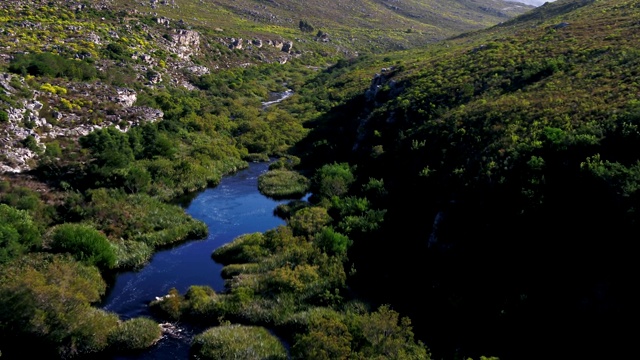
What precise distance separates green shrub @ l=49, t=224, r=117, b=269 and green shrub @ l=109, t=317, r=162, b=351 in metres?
7.71

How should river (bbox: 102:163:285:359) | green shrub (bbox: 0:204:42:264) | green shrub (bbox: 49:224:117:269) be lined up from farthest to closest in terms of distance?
green shrub (bbox: 49:224:117:269)
green shrub (bbox: 0:204:42:264)
river (bbox: 102:163:285:359)

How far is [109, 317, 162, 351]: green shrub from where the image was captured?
2812 centimetres

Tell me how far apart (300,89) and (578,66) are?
233 ft

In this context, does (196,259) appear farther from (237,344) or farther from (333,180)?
(333,180)

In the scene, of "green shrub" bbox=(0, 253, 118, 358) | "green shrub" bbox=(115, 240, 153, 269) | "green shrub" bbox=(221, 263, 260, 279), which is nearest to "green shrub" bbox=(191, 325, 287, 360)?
"green shrub" bbox=(0, 253, 118, 358)

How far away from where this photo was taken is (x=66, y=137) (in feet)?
176

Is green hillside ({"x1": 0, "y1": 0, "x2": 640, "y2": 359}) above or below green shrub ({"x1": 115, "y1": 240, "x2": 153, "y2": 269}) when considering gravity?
above

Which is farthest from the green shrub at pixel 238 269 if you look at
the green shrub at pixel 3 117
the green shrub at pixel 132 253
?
the green shrub at pixel 3 117

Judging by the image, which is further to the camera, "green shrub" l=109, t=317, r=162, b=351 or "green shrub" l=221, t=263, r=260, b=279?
"green shrub" l=221, t=263, r=260, b=279

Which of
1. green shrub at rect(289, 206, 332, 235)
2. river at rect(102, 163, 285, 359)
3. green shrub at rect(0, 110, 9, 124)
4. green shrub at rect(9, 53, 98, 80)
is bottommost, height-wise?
river at rect(102, 163, 285, 359)

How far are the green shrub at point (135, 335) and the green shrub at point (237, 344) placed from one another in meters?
2.39

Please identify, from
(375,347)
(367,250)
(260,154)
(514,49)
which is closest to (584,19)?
(514,49)

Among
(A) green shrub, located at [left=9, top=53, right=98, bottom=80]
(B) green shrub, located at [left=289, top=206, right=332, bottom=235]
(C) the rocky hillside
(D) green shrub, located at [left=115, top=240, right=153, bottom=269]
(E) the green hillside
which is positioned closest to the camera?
(E) the green hillside

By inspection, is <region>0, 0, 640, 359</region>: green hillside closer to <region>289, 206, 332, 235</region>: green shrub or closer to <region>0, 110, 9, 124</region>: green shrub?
<region>289, 206, 332, 235</region>: green shrub
